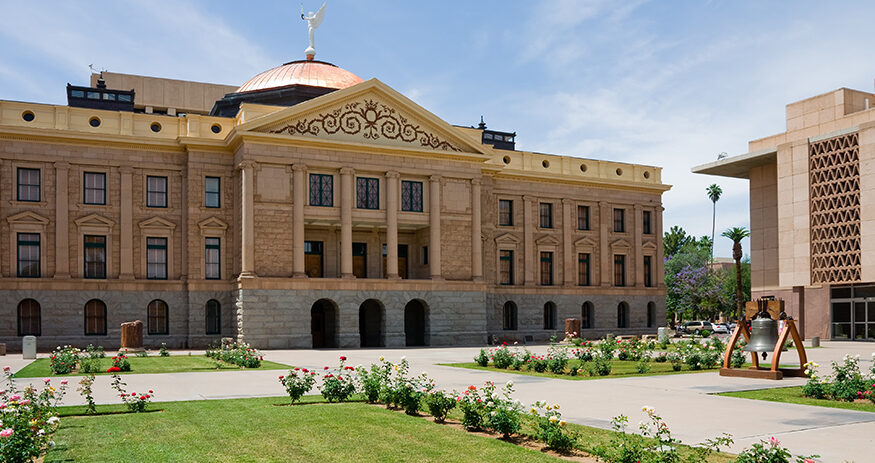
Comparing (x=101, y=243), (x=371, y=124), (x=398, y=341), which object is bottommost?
(x=398, y=341)

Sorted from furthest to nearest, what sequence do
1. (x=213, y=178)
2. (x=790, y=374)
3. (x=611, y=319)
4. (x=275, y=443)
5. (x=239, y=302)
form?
(x=611, y=319), (x=213, y=178), (x=239, y=302), (x=790, y=374), (x=275, y=443)

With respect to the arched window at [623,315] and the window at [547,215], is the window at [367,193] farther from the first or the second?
the arched window at [623,315]

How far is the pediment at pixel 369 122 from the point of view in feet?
153

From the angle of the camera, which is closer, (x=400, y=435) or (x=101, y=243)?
(x=400, y=435)

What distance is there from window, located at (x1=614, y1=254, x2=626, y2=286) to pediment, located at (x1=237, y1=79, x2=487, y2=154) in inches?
662

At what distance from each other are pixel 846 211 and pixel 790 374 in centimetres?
2945

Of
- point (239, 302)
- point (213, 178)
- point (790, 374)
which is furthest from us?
point (213, 178)

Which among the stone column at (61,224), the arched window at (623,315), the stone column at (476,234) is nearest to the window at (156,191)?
the stone column at (61,224)

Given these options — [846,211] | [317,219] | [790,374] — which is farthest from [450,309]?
[790,374]

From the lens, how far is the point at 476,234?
51.9 metres

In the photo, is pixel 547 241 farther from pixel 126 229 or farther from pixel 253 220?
pixel 126 229

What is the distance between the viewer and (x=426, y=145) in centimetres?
5069

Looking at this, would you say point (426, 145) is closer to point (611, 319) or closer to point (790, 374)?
point (611, 319)

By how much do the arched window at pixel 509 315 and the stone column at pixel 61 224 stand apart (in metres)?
29.0
